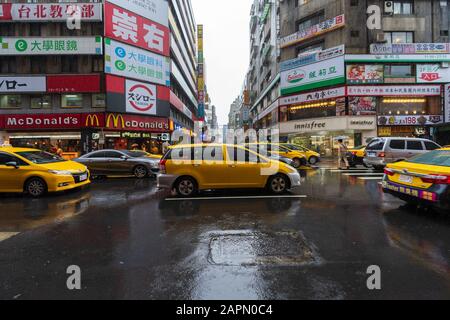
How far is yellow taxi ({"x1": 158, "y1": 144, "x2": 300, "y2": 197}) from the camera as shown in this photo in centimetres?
886

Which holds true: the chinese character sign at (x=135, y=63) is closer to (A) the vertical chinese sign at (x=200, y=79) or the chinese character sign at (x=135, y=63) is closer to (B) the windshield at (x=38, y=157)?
(B) the windshield at (x=38, y=157)

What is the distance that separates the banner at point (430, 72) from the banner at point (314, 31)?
9.74 m

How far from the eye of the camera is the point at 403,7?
32250 millimetres

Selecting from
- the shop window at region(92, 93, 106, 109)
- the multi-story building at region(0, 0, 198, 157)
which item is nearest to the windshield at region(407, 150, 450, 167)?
the multi-story building at region(0, 0, 198, 157)

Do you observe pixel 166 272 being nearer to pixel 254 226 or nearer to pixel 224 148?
pixel 254 226

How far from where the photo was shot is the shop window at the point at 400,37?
3206 centimetres

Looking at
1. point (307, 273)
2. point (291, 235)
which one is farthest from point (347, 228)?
point (307, 273)

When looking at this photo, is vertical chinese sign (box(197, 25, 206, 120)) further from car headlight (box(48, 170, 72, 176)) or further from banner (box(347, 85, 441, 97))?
car headlight (box(48, 170, 72, 176))

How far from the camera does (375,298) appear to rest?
3158 millimetres

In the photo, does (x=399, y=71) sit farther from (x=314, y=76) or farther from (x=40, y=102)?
(x=40, y=102)

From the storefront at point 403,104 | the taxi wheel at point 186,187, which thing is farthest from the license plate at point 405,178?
the storefront at point 403,104

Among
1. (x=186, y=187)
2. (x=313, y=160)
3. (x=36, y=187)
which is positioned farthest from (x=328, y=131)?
(x=36, y=187)

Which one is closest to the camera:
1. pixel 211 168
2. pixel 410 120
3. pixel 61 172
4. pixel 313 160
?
pixel 211 168

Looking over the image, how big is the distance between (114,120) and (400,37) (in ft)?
106
